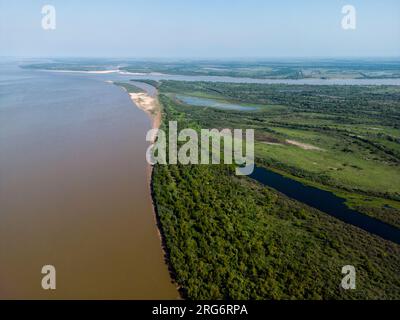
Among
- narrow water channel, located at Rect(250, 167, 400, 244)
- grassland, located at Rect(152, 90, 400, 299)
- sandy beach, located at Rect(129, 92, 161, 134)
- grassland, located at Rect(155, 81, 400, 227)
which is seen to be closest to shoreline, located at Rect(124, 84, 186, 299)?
sandy beach, located at Rect(129, 92, 161, 134)

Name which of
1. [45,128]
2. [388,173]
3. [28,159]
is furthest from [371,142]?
[45,128]

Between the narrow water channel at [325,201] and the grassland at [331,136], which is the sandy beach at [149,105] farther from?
the narrow water channel at [325,201]

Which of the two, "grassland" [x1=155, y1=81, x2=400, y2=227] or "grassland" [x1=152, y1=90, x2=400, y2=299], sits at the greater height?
"grassland" [x1=155, y1=81, x2=400, y2=227]

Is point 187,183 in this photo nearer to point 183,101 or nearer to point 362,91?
point 183,101

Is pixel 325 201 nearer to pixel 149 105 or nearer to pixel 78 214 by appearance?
pixel 78 214

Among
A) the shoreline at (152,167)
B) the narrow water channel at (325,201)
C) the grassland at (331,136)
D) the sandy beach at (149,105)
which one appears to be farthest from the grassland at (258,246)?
the sandy beach at (149,105)

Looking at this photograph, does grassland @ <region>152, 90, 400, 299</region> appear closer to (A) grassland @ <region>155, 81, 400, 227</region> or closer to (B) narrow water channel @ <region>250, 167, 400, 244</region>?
(B) narrow water channel @ <region>250, 167, 400, 244</region>

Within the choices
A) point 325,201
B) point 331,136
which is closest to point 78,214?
point 325,201
